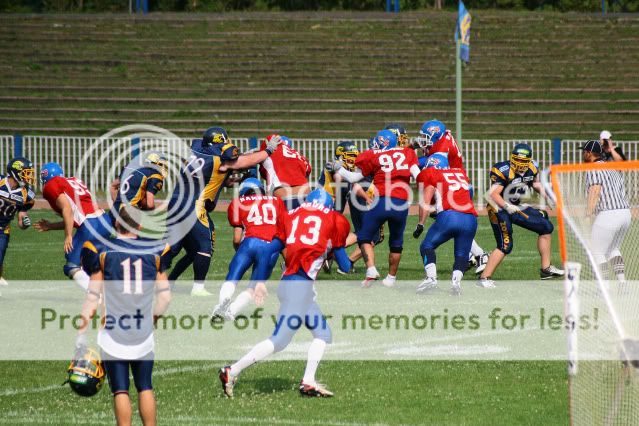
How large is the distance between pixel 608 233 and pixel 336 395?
2.43m

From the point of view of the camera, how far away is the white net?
6.62 metres

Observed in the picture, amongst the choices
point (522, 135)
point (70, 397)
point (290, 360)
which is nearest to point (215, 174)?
point (290, 360)

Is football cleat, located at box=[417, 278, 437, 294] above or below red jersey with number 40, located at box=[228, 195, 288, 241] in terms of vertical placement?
below

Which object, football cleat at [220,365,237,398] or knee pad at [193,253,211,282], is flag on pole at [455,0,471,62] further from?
football cleat at [220,365,237,398]

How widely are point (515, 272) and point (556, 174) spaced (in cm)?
906

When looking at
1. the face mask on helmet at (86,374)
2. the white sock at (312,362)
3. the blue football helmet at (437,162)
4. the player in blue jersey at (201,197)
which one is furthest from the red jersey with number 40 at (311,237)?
the blue football helmet at (437,162)

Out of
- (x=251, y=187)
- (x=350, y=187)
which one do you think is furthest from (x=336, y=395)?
(x=350, y=187)

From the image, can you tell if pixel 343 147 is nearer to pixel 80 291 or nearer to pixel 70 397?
pixel 80 291

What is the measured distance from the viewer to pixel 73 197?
12398mm

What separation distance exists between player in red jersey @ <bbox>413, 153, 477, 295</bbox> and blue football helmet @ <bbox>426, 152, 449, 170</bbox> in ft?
0.39

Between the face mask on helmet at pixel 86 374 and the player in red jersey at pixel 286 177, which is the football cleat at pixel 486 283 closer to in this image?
the player in red jersey at pixel 286 177

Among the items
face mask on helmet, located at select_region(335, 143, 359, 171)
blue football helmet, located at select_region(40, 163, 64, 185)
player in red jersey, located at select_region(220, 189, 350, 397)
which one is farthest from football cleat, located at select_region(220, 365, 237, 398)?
face mask on helmet, located at select_region(335, 143, 359, 171)

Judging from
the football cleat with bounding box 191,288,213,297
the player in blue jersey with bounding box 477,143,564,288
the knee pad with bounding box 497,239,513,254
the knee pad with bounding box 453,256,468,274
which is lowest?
the football cleat with bounding box 191,288,213,297

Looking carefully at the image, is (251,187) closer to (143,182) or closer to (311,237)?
(143,182)
